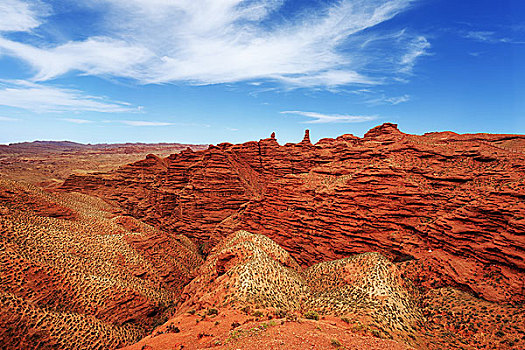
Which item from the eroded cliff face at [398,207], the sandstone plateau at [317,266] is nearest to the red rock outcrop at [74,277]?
the sandstone plateau at [317,266]

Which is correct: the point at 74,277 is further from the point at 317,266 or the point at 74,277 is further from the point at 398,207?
the point at 398,207

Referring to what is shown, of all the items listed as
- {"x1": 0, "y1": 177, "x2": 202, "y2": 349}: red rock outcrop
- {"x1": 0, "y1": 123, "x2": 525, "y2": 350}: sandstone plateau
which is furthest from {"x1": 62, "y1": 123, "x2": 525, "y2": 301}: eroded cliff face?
{"x1": 0, "y1": 177, "x2": 202, "y2": 349}: red rock outcrop

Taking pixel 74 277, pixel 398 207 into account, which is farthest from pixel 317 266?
pixel 74 277

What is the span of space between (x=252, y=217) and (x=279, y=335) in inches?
939

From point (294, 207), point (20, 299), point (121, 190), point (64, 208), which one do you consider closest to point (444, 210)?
point (294, 207)

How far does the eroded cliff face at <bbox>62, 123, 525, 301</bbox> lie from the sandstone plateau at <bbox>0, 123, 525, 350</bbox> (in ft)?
0.47

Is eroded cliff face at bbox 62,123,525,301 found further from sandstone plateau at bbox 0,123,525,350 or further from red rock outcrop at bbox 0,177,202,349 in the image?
red rock outcrop at bbox 0,177,202,349

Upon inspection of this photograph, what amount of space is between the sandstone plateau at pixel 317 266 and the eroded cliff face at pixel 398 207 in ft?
0.47

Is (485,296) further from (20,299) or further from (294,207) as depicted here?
(20,299)

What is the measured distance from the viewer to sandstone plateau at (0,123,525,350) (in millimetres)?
15547

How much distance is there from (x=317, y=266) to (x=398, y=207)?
11.1m

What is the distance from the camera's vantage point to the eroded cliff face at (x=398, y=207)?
18.8 m

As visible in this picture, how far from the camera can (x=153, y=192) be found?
55.4 metres

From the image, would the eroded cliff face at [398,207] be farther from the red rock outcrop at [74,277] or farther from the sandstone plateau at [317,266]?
the red rock outcrop at [74,277]
